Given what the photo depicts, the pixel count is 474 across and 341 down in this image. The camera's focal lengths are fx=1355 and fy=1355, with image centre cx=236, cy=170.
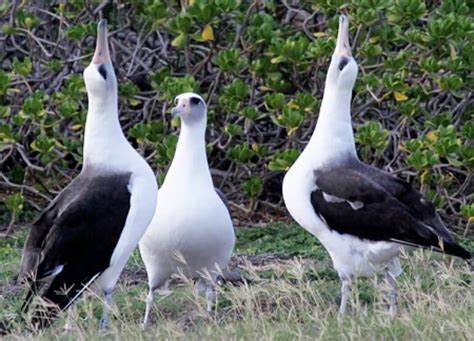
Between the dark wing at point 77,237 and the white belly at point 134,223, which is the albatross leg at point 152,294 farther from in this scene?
the dark wing at point 77,237

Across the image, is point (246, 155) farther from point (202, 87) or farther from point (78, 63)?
point (78, 63)

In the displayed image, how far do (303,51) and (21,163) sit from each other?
297 cm

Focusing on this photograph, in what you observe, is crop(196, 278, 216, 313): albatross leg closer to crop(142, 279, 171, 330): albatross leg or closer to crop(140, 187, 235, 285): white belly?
crop(140, 187, 235, 285): white belly

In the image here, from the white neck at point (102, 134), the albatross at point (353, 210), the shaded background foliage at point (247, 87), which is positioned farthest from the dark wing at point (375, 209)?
the shaded background foliage at point (247, 87)

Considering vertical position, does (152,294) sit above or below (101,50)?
below

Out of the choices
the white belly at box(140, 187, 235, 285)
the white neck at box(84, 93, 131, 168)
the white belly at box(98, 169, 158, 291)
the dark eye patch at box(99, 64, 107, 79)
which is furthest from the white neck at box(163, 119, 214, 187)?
the dark eye patch at box(99, 64, 107, 79)

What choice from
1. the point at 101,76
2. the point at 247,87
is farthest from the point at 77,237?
the point at 247,87

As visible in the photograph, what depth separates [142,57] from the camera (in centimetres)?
1193

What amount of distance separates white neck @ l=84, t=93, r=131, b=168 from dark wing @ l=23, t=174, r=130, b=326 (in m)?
0.22

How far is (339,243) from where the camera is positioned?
7961 mm

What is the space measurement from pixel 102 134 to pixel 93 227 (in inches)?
26.2

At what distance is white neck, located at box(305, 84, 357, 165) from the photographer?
823 cm

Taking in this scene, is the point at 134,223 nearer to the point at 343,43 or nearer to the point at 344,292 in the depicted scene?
the point at 344,292

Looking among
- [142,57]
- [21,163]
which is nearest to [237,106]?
[142,57]
